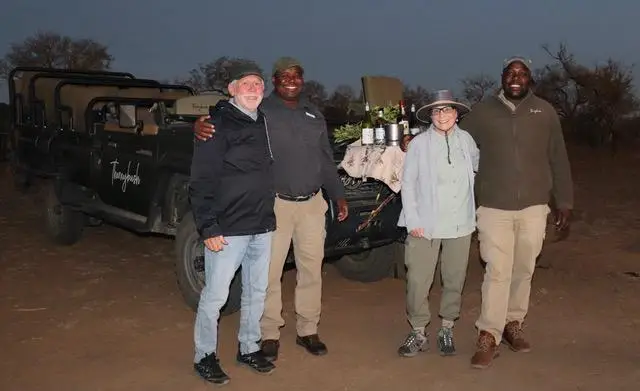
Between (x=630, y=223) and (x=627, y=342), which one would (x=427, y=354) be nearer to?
(x=627, y=342)

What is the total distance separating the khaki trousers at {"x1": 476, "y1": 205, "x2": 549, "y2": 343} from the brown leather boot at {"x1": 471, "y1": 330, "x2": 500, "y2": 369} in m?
0.04

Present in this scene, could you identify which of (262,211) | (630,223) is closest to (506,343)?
(262,211)

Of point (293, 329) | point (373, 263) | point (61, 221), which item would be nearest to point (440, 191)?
point (293, 329)

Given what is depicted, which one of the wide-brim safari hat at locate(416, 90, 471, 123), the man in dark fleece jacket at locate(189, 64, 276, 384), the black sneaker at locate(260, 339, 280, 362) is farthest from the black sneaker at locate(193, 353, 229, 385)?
the wide-brim safari hat at locate(416, 90, 471, 123)

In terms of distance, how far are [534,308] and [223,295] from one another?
298cm

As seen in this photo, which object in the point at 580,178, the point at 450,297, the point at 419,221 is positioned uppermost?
the point at 419,221

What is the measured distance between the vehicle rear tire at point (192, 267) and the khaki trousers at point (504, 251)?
1948mm

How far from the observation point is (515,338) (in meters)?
5.25

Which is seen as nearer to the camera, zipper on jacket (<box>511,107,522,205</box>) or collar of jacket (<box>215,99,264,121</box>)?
collar of jacket (<box>215,99,264,121</box>)

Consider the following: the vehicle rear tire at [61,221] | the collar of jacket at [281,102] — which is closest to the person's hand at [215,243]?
the collar of jacket at [281,102]

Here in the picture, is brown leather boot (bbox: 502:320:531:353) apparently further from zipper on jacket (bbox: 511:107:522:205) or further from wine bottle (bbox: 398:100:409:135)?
wine bottle (bbox: 398:100:409:135)

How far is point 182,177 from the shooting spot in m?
6.36

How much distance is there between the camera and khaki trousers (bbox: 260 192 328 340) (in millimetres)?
4941

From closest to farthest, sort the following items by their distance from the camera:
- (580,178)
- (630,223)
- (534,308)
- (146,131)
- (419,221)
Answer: (419,221) < (534,308) < (146,131) < (630,223) < (580,178)
